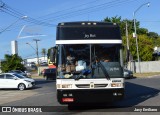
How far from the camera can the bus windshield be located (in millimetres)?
13914

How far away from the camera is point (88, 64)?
14.0 metres

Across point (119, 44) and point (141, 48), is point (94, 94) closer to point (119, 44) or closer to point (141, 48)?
point (119, 44)

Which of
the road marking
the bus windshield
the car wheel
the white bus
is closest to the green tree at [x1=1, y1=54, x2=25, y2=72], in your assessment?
the car wheel

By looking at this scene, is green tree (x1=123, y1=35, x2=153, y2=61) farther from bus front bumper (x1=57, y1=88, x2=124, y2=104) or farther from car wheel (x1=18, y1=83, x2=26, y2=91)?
bus front bumper (x1=57, y1=88, x2=124, y2=104)

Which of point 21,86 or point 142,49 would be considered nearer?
point 21,86

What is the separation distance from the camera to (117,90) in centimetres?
1395

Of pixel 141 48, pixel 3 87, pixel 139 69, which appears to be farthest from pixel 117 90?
pixel 141 48

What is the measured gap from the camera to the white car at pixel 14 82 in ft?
108

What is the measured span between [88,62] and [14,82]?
20.1m

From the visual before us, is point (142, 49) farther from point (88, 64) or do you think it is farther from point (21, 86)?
point (88, 64)

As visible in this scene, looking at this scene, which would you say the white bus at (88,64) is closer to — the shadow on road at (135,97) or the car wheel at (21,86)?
the shadow on road at (135,97)

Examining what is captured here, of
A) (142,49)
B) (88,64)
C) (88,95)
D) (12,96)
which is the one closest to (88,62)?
(88,64)

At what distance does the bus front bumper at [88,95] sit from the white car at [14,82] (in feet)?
63.8

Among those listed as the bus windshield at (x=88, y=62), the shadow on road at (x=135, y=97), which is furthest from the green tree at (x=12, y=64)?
the bus windshield at (x=88, y=62)
